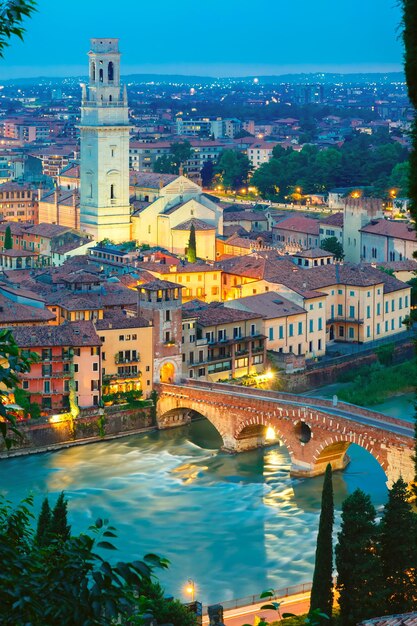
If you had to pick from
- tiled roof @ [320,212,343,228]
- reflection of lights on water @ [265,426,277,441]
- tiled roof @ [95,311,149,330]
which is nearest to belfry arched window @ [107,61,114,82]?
tiled roof @ [320,212,343,228]

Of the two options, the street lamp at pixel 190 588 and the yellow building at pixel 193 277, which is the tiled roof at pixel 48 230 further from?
the street lamp at pixel 190 588

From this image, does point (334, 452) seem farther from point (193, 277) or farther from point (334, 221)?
point (334, 221)

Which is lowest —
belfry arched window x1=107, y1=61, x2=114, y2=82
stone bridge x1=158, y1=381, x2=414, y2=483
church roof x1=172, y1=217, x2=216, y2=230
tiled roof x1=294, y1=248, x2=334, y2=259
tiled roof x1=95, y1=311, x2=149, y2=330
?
stone bridge x1=158, y1=381, x2=414, y2=483

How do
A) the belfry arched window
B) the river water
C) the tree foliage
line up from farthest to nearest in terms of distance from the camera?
the tree foliage, the belfry arched window, the river water

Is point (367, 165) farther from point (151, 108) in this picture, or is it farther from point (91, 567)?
point (151, 108)

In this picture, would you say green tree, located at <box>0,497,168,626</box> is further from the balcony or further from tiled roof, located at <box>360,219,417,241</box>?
tiled roof, located at <box>360,219,417,241</box>

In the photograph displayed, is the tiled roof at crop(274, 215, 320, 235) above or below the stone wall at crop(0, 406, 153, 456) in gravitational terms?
above

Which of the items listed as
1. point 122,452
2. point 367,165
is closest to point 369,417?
point 122,452
